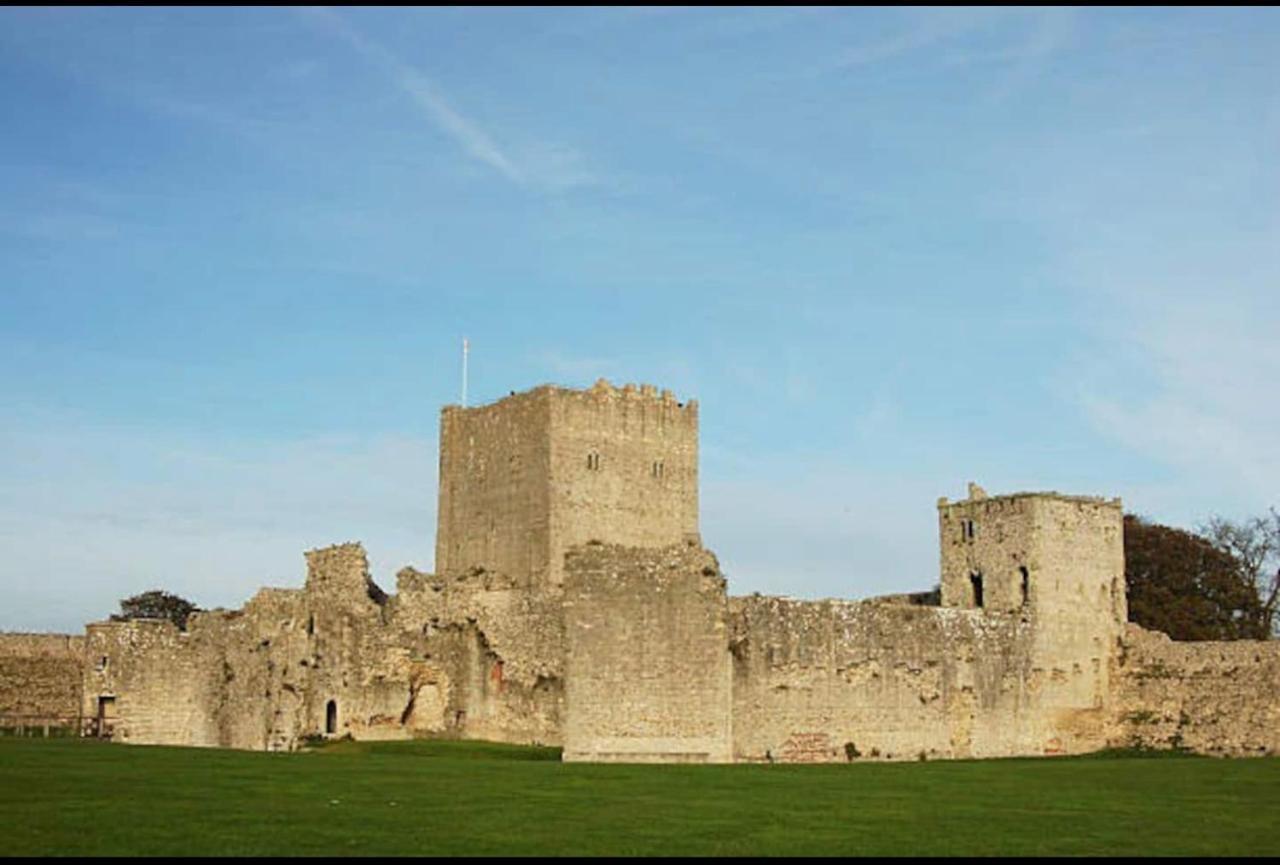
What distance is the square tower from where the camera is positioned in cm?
6009

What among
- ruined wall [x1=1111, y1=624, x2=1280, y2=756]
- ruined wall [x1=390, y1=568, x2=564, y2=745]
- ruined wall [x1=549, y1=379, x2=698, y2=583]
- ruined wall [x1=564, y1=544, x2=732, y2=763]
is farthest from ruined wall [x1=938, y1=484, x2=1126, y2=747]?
ruined wall [x1=549, y1=379, x2=698, y2=583]

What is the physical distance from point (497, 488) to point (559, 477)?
295 centimetres

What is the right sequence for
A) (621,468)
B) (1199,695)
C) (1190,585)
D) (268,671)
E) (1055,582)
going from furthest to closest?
1. (621,468)
2. (1190,585)
3. (1055,582)
4. (1199,695)
5. (268,671)

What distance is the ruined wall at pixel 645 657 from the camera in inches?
1265

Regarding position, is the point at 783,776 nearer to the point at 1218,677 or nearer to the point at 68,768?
the point at 68,768

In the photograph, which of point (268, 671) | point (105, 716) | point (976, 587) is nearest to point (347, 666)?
point (268, 671)

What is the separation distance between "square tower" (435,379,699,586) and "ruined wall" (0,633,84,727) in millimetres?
14143

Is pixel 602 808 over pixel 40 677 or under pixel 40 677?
under

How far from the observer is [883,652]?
127ft

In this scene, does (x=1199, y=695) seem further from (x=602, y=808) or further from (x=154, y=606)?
(x=154, y=606)

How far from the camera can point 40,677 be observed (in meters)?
48.9

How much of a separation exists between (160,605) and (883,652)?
41.9 meters

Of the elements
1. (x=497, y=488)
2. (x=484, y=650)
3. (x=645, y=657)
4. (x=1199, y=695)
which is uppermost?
(x=497, y=488)

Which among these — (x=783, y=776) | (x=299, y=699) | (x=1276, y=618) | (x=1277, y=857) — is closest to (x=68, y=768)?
(x=783, y=776)
